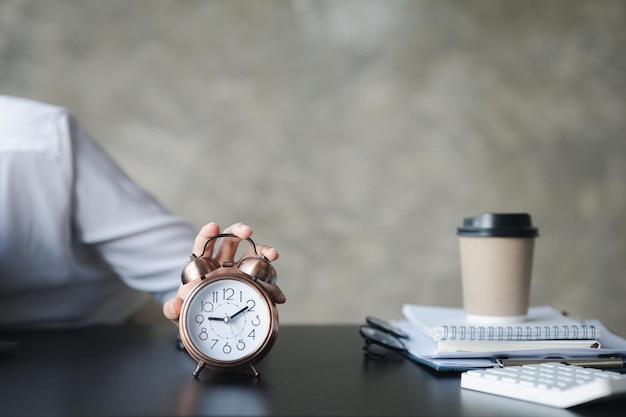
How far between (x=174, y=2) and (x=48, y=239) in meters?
1.06

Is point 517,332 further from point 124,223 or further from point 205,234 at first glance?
point 124,223

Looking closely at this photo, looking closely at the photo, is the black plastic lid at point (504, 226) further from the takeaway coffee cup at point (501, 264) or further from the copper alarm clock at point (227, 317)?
the copper alarm clock at point (227, 317)

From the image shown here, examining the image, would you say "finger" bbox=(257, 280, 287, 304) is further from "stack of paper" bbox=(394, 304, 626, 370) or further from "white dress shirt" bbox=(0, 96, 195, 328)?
"white dress shirt" bbox=(0, 96, 195, 328)

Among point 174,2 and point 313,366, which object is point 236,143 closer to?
point 174,2

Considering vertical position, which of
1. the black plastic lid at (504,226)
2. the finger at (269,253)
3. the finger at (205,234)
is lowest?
the finger at (269,253)

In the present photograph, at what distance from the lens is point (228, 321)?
2.82ft

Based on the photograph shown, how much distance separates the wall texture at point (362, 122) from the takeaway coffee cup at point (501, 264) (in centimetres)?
116

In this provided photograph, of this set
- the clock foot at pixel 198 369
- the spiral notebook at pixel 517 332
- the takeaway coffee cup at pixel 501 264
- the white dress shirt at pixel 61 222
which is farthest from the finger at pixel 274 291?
the white dress shirt at pixel 61 222

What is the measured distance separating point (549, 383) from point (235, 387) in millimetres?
360

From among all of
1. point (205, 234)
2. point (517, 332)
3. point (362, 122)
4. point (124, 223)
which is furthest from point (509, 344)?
point (362, 122)

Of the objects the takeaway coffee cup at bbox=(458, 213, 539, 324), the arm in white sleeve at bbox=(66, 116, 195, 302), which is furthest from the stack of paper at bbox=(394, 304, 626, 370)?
the arm in white sleeve at bbox=(66, 116, 195, 302)

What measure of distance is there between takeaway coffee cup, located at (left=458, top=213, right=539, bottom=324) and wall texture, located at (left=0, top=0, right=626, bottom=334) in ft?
3.79

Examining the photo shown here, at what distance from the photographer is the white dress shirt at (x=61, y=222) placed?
54.4 inches

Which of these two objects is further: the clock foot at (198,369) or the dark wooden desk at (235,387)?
the clock foot at (198,369)
